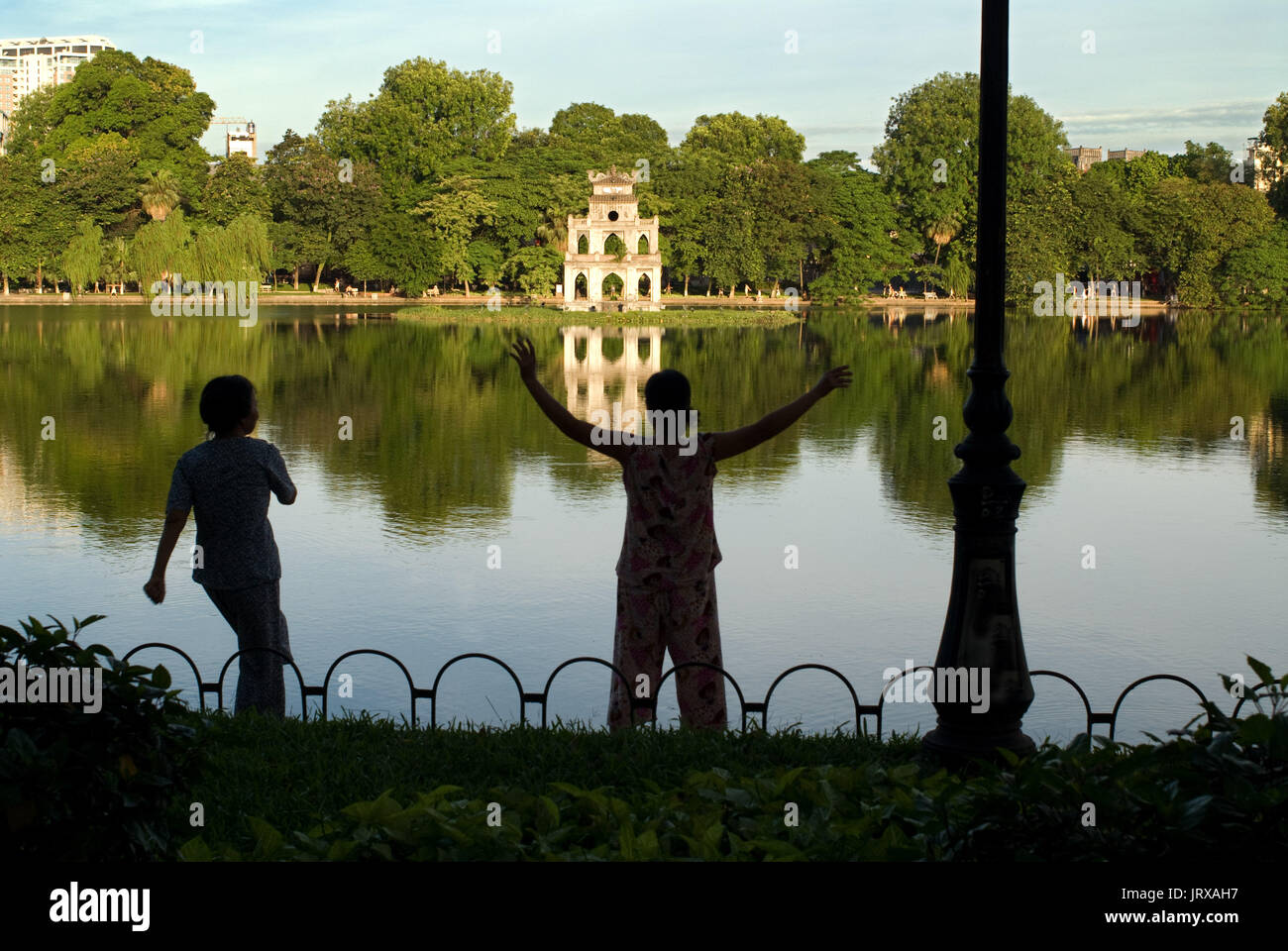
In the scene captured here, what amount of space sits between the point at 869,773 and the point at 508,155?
73.4 meters

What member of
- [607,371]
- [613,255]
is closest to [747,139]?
[613,255]

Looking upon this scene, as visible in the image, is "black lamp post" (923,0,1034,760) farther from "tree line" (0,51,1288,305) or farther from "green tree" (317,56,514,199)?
"green tree" (317,56,514,199)

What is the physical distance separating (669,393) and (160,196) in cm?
6397

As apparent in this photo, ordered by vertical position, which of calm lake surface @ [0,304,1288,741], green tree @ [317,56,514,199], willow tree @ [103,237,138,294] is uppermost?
green tree @ [317,56,514,199]

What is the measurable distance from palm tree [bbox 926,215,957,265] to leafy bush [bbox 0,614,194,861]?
70010mm

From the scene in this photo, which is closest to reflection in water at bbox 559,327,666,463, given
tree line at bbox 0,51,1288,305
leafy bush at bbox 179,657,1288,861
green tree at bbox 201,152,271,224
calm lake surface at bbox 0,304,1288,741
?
calm lake surface at bbox 0,304,1288,741

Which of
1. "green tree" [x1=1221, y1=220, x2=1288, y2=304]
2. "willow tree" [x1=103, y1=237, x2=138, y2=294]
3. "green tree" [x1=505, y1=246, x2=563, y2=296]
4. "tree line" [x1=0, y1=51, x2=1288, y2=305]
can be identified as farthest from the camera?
"green tree" [x1=1221, y1=220, x2=1288, y2=304]

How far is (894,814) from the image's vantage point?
359cm

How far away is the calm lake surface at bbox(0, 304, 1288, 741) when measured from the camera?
767cm

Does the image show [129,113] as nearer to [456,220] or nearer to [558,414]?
[456,220]

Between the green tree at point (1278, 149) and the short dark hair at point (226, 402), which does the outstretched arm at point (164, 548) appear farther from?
the green tree at point (1278, 149)

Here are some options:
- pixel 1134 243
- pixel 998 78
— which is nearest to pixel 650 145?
pixel 1134 243

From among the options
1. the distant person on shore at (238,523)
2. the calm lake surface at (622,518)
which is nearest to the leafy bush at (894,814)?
the distant person on shore at (238,523)

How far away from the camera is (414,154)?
72.8 metres
